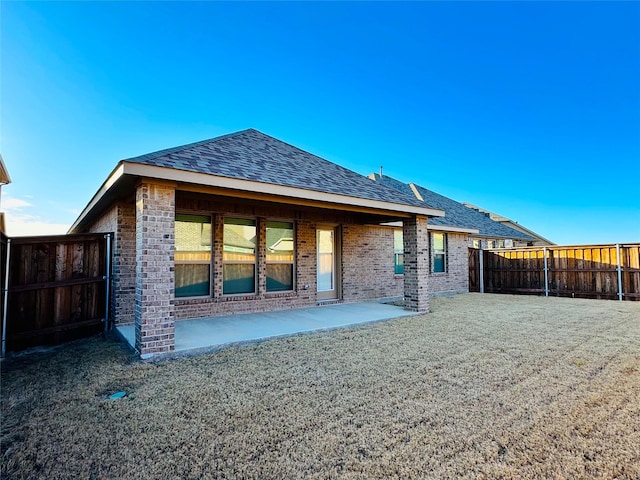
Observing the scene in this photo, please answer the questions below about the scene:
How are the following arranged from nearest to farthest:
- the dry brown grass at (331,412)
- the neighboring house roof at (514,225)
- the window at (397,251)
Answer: the dry brown grass at (331,412)
the window at (397,251)
the neighboring house roof at (514,225)

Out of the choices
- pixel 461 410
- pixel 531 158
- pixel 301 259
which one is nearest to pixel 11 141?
pixel 301 259

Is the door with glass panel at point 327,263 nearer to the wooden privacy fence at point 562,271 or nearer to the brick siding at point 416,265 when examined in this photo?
the brick siding at point 416,265

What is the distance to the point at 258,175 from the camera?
5.95 meters

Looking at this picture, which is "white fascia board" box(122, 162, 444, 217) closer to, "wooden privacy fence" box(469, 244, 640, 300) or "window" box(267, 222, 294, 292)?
"window" box(267, 222, 294, 292)

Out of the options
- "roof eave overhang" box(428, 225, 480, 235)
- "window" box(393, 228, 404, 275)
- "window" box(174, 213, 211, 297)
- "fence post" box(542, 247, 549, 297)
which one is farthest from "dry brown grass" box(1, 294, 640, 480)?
"fence post" box(542, 247, 549, 297)

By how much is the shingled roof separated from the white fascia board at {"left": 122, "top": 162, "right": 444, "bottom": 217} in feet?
0.23

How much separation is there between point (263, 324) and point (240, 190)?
2.77 meters

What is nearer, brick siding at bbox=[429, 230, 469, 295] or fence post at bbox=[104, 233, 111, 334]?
fence post at bbox=[104, 233, 111, 334]

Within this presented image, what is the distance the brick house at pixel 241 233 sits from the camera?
15.8ft

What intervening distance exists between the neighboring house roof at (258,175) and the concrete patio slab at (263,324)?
97.3 inches

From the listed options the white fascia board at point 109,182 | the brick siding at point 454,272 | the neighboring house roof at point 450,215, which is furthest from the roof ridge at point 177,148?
the brick siding at point 454,272

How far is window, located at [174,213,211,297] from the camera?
714cm

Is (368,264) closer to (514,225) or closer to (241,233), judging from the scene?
(241,233)

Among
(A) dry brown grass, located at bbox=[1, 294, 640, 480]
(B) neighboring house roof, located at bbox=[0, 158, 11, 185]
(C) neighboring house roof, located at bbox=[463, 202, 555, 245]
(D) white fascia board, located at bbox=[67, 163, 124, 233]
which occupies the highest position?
(C) neighboring house roof, located at bbox=[463, 202, 555, 245]
